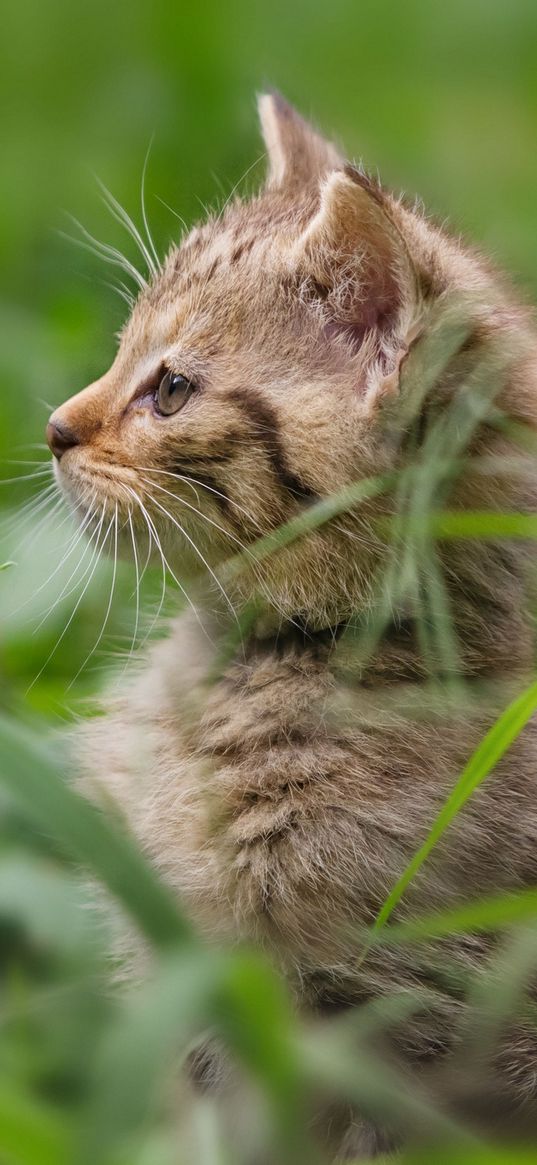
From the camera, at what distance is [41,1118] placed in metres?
1.52

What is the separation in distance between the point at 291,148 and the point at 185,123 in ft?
6.56

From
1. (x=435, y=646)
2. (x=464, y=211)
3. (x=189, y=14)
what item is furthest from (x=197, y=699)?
(x=189, y=14)

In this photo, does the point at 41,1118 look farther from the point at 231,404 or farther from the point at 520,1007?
the point at 231,404

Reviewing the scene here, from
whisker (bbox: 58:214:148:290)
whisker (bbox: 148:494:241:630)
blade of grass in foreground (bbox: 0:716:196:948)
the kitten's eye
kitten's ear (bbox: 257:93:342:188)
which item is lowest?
blade of grass in foreground (bbox: 0:716:196:948)

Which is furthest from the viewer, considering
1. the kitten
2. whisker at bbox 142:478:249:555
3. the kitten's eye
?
the kitten's eye

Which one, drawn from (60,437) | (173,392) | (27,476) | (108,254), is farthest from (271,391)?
(108,254)

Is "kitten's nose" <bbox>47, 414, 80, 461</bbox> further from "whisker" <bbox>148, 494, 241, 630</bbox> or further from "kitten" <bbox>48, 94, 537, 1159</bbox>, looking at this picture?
"whisker" <bbox>148, 494, 241, 630</bbox>

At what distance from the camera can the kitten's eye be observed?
262 cm

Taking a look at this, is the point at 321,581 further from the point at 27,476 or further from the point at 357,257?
the point at 27,476

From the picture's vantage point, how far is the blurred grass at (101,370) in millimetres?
1527

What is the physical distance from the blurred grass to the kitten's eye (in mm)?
380

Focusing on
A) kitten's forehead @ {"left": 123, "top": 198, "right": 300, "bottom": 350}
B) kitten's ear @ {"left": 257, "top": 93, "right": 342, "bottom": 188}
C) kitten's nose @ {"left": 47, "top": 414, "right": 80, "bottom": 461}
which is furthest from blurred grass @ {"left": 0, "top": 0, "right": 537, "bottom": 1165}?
kitten's forehead @ {"left": 123, "top": 198, "right": 300, "bottom": 350}

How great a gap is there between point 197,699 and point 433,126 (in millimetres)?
3020

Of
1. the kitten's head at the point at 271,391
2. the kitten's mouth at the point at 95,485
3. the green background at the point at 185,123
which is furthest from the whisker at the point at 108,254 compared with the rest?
the kitten's mouth at the point at 95,485
